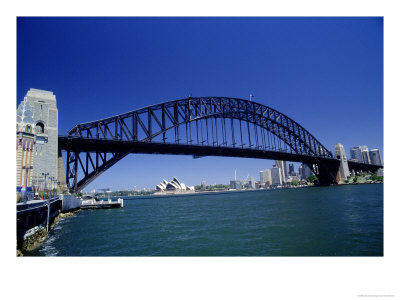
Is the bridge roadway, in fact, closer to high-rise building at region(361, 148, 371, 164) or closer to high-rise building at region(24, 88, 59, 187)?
high-rise building at region(24, 88, 59, 187)

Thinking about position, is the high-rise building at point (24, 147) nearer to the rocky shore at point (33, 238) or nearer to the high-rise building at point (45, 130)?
the rocky shore at point (33, 238)

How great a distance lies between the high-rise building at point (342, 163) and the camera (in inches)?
2617

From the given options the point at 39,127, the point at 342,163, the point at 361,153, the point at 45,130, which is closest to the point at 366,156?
the point at 361,153

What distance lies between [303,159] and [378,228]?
57.3 m

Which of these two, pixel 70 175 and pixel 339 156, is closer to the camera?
pixel 70 175

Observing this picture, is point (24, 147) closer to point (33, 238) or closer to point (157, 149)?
point (33, 238)

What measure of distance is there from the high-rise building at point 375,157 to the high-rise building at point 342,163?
2001cm

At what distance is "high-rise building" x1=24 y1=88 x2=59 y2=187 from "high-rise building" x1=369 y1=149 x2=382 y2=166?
92793 mm

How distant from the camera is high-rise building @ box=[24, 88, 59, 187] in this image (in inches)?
916

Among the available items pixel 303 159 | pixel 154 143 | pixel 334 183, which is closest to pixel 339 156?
pixel 334 183

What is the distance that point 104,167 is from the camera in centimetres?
3225

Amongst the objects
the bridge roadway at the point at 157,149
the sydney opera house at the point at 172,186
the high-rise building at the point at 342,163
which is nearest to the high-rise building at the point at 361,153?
the high-rise building at the point at 342,163
